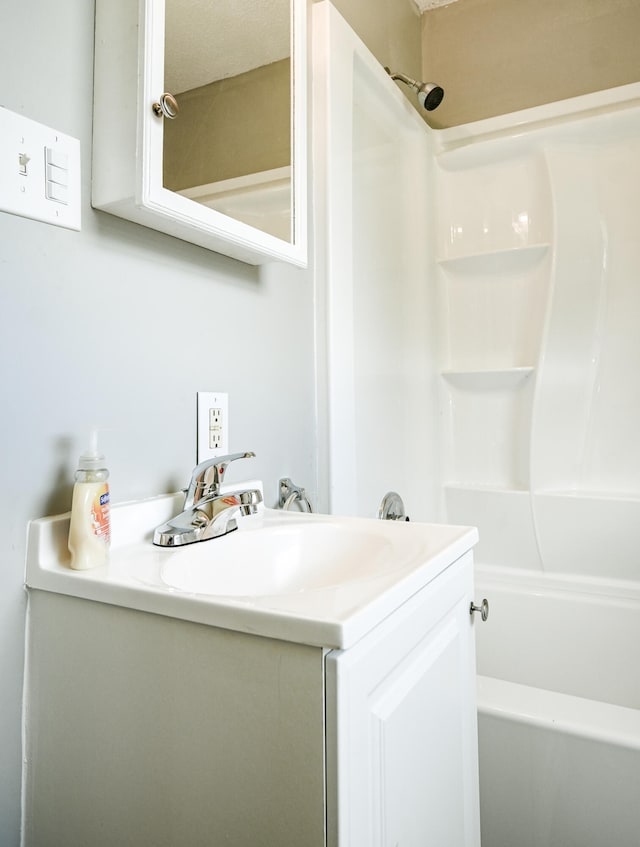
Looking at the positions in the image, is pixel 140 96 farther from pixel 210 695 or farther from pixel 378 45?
pixel 378 45

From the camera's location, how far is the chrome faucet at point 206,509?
85cm

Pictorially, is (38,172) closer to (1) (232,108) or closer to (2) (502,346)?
(1) (232,108)

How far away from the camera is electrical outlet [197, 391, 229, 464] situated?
997mm

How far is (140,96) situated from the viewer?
78 centimetres

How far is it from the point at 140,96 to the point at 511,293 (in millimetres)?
1580

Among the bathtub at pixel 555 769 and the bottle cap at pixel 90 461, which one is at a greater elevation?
the bottle cap at pixel 90 461

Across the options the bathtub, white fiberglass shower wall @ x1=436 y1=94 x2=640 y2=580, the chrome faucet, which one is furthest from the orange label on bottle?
white fiberglass shower wall @ x1=436 y1=94 x2=640 y2=580

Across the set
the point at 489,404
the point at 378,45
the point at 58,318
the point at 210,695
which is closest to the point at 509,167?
the point at 378,45

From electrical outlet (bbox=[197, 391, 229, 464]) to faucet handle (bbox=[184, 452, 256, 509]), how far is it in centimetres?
9

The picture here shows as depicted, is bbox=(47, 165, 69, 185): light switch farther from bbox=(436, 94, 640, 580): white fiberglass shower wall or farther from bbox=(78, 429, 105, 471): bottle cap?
bbox=(436, 94, 640, 580): white fiberglass shower wall

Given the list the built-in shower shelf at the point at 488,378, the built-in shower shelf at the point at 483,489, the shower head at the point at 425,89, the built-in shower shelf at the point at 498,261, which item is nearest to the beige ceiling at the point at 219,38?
the shower head at the point at 425,89

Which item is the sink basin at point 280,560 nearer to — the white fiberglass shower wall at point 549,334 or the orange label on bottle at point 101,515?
the orange label on bottle at point 101,515

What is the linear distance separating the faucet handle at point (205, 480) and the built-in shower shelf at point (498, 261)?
4.82 feet

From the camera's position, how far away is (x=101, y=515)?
2.37 feet
